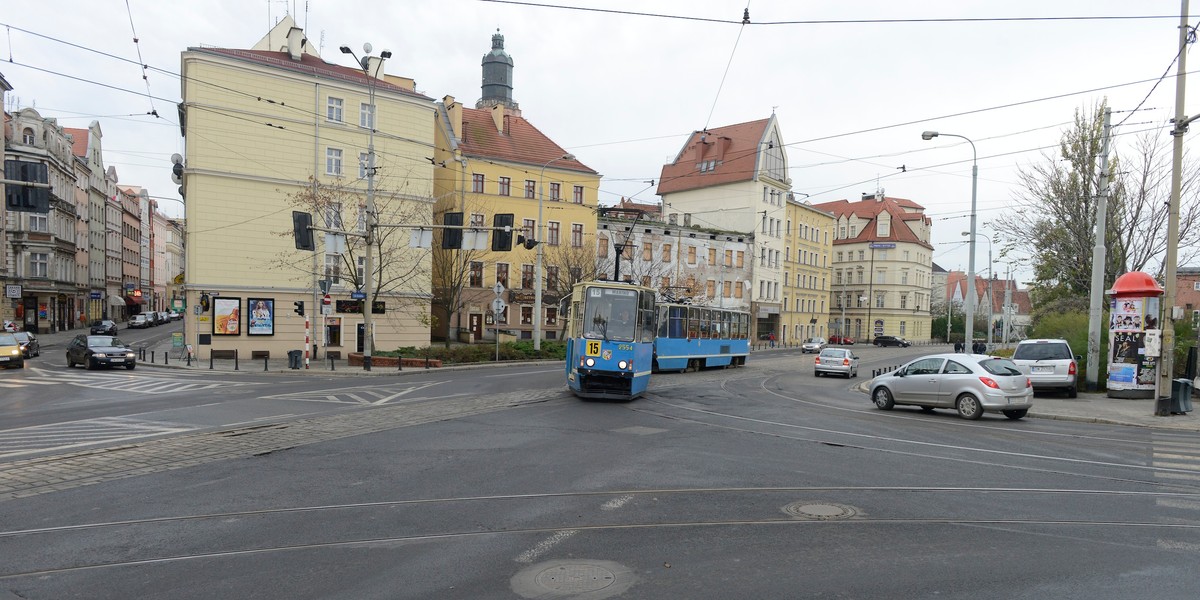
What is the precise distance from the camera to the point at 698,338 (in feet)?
112

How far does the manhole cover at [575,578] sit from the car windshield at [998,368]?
1432 centimetres

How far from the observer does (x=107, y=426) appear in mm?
13953

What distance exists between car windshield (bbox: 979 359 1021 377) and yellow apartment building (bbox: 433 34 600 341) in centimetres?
3337

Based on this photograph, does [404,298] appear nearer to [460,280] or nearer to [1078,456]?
[460,280]

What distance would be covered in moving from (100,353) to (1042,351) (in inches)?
1417

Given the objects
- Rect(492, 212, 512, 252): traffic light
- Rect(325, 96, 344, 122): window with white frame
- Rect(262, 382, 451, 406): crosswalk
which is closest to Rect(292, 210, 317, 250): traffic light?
Rect(262, 382, 451, 406): crosswalk

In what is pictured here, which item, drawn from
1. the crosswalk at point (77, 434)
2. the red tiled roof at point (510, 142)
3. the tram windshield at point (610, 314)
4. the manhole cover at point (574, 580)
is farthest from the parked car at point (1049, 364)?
the red tiled roof at point (510, 142)

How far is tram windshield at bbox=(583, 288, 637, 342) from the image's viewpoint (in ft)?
63.8

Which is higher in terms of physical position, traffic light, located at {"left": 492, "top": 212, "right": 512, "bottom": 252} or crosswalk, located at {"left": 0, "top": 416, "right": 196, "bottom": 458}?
traffic light, located at {"left": 492, "top": 212, "right": 512, "bottom": 252}

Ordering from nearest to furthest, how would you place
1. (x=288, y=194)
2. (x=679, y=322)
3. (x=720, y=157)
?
1. (x=679, y=322)
2. (x=288, y=194)
3. (x=720, y=157)

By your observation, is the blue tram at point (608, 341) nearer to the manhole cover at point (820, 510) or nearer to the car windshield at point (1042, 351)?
the manhole cover at point (820, 510)

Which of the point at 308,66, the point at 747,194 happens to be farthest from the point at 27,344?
the point at 747,194

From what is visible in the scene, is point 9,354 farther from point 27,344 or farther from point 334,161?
point 334,161

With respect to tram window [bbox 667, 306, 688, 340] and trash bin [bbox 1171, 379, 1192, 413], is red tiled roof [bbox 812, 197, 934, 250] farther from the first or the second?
trash bin [bbox 1171, 379, 1192, 413]
